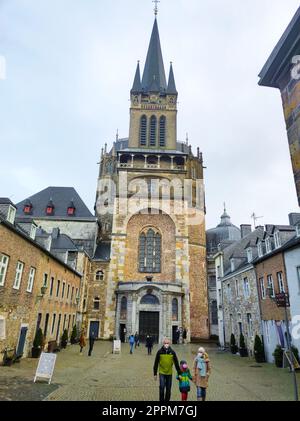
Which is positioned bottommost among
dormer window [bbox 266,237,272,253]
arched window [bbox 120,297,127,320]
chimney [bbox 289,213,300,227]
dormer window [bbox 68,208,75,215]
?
arched window [bbox 120,297,127,320]

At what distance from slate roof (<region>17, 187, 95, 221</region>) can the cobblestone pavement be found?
23.0 m

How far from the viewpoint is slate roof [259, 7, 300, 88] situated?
11.5ft

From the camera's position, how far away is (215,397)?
29.9 ft

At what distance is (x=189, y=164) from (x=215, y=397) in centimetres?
3835

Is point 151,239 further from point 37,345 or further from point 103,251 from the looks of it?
point 37,345

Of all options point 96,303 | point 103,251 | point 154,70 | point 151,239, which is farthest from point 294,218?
point 154,70

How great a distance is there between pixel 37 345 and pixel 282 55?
1816 centimetres

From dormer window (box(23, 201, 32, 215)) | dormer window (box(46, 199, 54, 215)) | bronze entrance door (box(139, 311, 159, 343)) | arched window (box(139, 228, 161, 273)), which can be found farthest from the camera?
dormer window (box(46, 199, 54, 215))

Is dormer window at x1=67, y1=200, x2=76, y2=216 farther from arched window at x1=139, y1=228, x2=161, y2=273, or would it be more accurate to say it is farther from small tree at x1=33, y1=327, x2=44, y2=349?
small tree at x1=33, y1=327, x2=44, y2=349

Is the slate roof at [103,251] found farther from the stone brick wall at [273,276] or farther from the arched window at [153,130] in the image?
the stone brick wall at [273,276]

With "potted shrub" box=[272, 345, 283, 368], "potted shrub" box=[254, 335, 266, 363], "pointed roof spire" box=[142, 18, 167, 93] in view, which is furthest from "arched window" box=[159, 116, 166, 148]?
"potted shrub" box=[272, 345, 283, 368]

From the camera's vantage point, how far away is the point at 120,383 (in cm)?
1069
